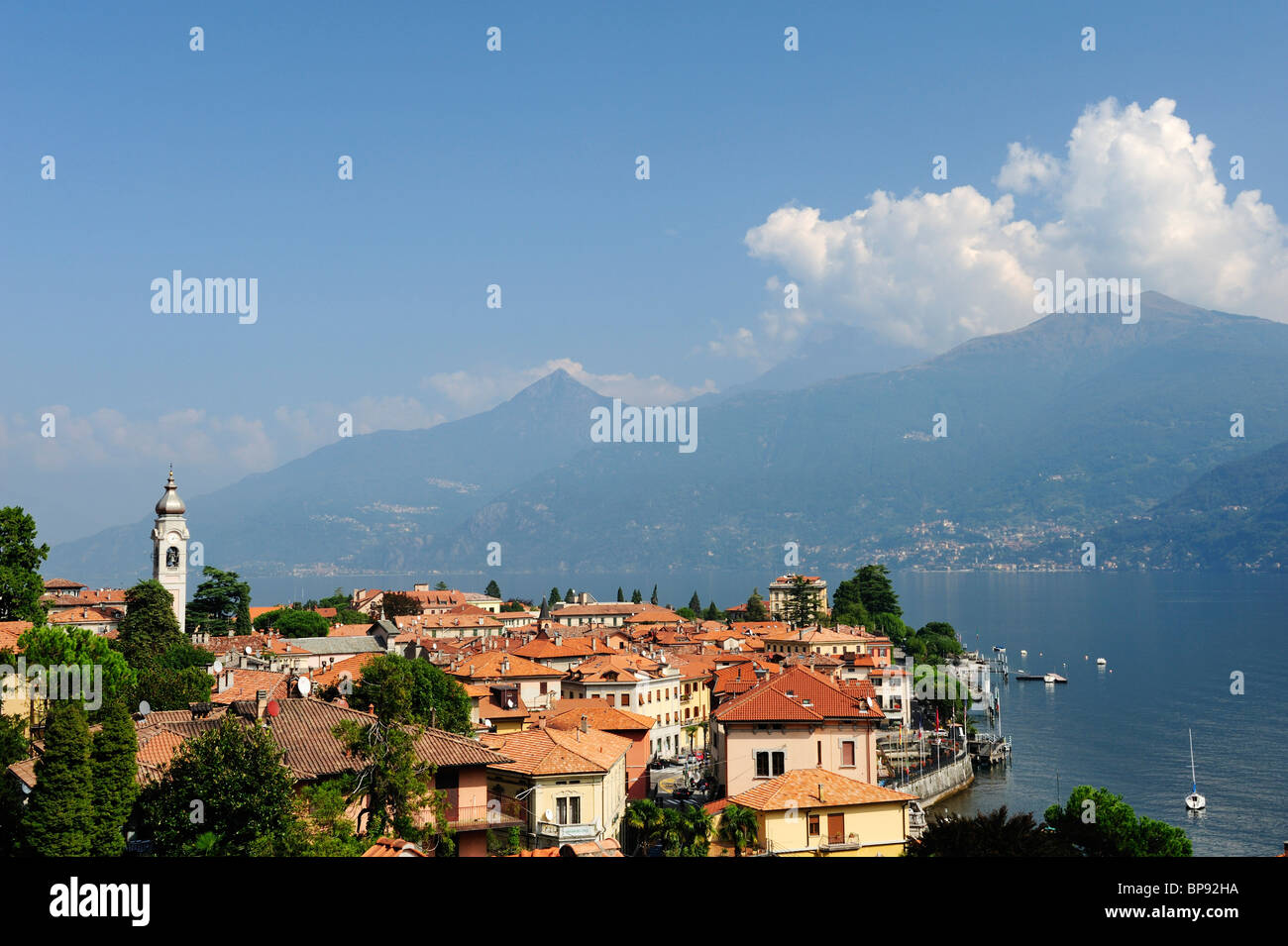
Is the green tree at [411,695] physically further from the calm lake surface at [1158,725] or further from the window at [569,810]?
the calm lake surface at [1158,725]

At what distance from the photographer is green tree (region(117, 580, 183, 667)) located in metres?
56.2

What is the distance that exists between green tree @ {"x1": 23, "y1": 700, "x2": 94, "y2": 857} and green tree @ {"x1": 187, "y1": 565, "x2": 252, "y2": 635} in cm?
6825

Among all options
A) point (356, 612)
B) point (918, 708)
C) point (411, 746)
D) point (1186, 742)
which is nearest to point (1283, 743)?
point (1186, 742)

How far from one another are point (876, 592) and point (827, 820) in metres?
103

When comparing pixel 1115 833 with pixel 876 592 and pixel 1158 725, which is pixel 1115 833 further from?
pixel 876 592

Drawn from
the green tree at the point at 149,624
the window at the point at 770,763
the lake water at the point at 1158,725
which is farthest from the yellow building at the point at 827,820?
the green tree at the point at 149,624

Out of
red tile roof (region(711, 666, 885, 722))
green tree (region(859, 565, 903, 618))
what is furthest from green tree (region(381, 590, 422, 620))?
red tile roof (region(711, 666, 885, 722))

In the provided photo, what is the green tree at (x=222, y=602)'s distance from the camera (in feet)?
294

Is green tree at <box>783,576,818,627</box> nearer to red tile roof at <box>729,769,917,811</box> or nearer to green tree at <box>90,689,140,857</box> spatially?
red tile roof at <box>729,769,917,811</box>

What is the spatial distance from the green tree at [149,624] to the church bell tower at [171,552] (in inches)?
349

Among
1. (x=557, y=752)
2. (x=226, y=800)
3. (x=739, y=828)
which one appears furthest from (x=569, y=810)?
(x=226, y=800)

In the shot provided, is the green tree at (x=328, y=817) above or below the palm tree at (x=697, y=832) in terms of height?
above

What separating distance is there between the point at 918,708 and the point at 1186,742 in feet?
55.6

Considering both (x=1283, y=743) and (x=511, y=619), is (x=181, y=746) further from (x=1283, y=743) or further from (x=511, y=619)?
(x=511, y=619)
